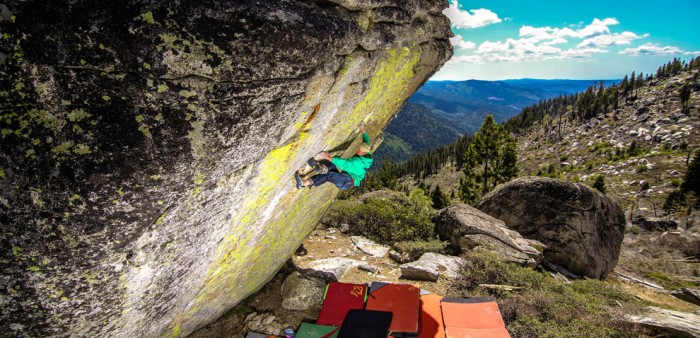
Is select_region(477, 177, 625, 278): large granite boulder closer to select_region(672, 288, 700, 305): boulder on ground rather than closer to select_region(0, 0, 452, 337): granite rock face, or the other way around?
select_region(672, 288, 700, 305): boulder on ground

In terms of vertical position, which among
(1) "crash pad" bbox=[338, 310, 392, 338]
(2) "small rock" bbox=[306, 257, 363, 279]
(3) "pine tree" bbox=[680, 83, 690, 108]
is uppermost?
(3) "pine tree" bbox=[680, 83, 690, 108]

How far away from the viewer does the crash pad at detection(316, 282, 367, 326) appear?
8.75 meters

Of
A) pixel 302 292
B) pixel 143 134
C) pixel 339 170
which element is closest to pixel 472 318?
pixel 302 292

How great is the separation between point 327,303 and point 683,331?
9.43m

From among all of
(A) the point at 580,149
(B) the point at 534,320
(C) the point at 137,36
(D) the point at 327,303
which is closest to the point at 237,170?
(C) the point at 137,36

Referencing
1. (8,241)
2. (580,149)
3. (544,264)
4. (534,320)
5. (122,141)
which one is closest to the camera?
(8,241)

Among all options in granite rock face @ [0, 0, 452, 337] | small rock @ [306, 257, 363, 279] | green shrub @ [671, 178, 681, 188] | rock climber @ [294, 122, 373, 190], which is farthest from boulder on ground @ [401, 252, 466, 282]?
green shrub @ [671, 178, 681, 188]

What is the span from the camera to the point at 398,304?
8.91 m

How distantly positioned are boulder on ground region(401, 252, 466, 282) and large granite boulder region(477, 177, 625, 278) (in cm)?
701

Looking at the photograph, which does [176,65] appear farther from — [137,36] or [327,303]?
[327,303]

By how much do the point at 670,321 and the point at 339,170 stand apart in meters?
10.1

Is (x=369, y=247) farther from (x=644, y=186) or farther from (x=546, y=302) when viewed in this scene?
(x=644, y=186)

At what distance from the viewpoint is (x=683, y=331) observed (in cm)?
827

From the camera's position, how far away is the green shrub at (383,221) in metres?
16.5
